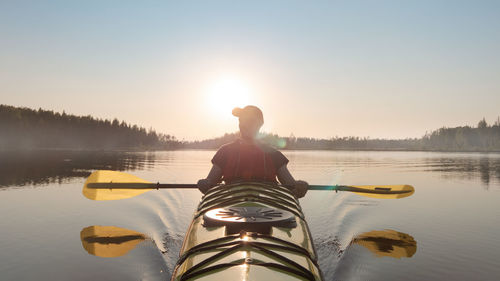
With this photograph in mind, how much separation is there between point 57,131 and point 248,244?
461 ft

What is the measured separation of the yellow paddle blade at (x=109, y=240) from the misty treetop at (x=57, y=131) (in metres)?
124

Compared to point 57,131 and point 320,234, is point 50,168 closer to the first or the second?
point 320,234

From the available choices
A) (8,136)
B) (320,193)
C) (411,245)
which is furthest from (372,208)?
(8,136)

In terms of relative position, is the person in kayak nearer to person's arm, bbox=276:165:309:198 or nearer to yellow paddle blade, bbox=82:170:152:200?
person's arm, bbox=276:165:309:198

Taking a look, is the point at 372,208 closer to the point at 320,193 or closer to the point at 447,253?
the point at 320,193

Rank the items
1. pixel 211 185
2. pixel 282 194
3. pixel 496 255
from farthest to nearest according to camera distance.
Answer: pixel 496 255 → pixel 211 185 → pixel 282 194

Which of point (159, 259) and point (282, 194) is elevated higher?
point (282, 194)

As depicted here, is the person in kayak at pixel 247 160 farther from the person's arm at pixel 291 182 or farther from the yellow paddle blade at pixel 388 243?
the yellow paddle blade at pixel 388 243

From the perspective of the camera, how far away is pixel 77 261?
610 centimetres

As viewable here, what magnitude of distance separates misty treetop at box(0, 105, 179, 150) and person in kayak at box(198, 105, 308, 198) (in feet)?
420

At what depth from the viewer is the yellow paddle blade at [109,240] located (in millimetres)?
6721

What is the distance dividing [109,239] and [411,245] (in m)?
6.84

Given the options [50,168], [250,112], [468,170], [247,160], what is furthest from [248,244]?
[468,170]

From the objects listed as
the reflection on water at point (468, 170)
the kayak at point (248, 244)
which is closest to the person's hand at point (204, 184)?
the kayak at point (248, 244)
